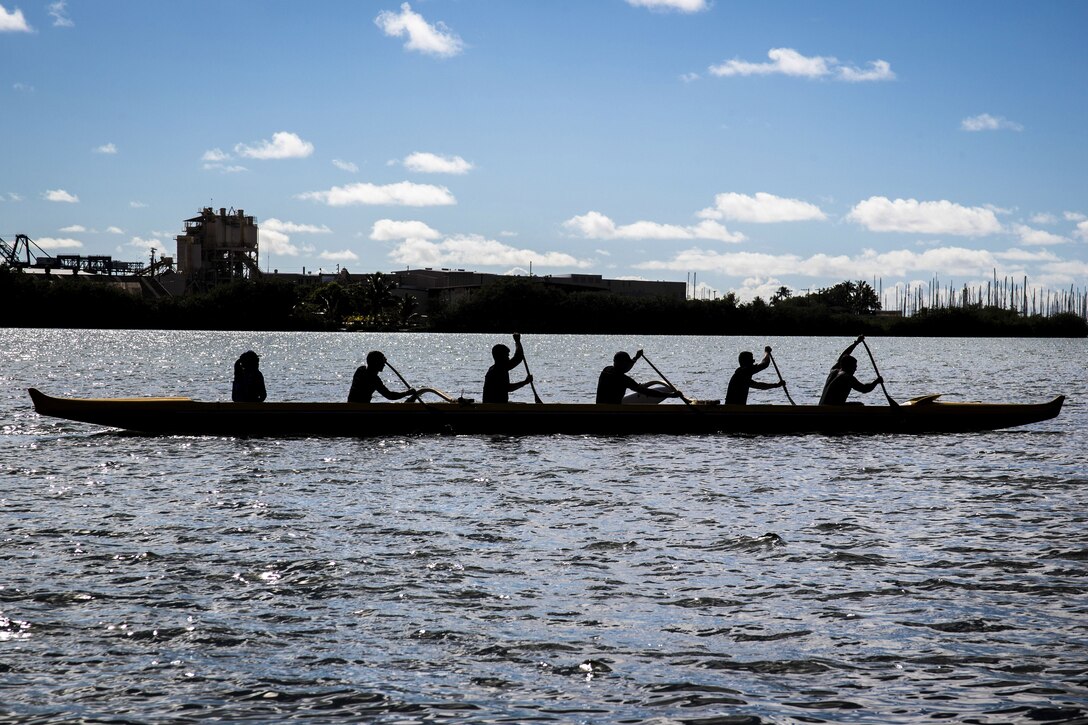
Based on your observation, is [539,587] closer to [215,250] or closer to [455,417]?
[455,417]

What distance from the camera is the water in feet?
22.7

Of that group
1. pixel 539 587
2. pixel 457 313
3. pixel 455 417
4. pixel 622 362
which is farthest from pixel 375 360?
pixel 457 313

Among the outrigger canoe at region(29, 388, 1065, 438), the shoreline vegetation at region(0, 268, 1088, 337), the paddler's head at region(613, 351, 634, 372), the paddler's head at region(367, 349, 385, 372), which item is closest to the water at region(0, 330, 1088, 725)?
the outrigger canoe at region(29, 388, 1065, 438)

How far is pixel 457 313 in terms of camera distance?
6102 inches

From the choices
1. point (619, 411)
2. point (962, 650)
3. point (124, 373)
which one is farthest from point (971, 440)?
point (124, 373)

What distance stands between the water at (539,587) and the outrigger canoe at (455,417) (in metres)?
1.67

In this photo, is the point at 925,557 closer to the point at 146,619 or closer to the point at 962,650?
the point at 962,650

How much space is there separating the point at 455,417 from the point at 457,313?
134m

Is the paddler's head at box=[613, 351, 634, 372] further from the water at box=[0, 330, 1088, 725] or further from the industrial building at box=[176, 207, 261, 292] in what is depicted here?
the industrial building at box=[176, 207, 261, 292]

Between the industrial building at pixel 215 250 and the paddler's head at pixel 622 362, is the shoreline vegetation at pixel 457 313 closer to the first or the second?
the industrial building at pixel 215 250

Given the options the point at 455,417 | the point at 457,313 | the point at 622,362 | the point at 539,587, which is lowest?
the point at 539,587

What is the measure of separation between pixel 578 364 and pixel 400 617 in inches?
2436

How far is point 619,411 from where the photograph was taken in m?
21.2

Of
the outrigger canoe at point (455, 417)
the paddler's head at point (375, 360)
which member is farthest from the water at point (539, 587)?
the paddler's head at point (375, 360)
